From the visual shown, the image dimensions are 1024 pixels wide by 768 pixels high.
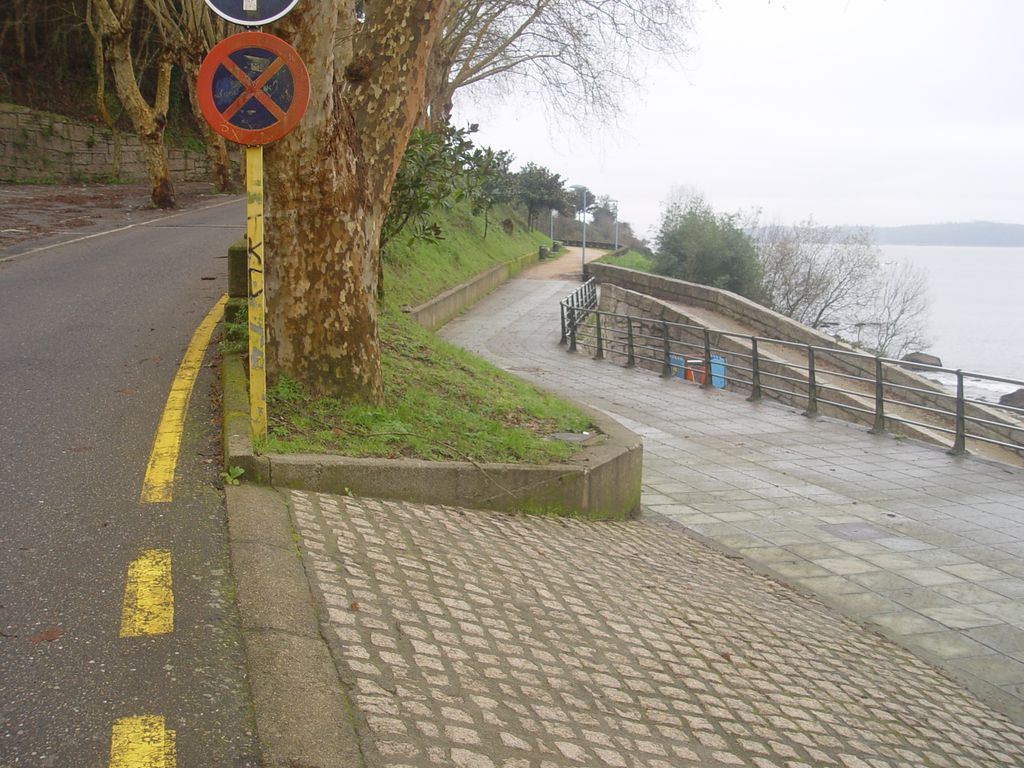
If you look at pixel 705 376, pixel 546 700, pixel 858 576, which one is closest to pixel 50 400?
pixel 546 700

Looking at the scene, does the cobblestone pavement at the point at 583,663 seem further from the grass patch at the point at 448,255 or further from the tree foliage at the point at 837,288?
the tree foliage at the point at 837,288

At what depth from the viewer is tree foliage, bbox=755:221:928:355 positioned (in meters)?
42.2

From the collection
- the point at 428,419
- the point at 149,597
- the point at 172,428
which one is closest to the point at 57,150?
the point at 428,419

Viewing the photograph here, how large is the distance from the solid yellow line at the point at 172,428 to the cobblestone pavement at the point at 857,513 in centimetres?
431

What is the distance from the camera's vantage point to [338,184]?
646 cm

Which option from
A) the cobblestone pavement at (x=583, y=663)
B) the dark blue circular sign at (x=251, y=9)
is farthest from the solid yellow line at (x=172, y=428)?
the dark blue circular sign at (x=251, y=9)

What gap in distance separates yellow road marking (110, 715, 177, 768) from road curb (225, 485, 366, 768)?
277mm

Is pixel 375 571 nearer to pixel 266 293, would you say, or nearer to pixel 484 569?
pixel 484 569

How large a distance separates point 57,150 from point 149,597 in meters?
28.7

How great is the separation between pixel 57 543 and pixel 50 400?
102 inches

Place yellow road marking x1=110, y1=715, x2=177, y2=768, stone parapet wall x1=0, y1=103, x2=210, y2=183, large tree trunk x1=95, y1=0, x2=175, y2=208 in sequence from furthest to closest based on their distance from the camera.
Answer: stone parapet wall x1=0, y1=103, x2=210, y2=183 → large tree trunk x1=95, y1=0, x2=175, y2=208 → yellow road marking x1=110, y1=715, x2=177, y2=768

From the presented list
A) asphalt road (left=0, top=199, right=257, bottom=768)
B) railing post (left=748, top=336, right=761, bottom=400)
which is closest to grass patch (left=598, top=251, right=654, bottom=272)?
railing post (left=748, top=336, right=761, bottom=400)

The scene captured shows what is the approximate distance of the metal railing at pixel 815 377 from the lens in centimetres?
1431

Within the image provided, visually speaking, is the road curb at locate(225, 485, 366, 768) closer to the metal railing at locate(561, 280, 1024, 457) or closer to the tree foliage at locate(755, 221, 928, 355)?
the metal railing at locate(561, 280, 1024, 457)
